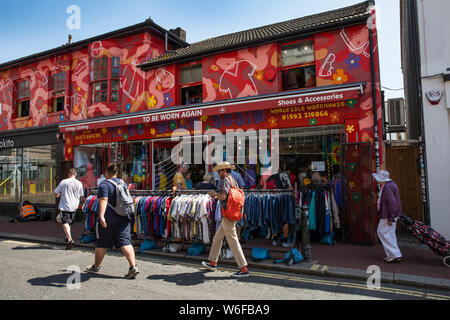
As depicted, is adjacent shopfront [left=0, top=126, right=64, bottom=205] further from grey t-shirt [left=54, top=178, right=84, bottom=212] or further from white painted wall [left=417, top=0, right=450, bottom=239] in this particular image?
white painted wall [left=417, top=0, right=450, bottom=239]

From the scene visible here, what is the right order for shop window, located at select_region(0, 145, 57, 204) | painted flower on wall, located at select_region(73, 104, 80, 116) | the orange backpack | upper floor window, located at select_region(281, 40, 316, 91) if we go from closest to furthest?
the orange backpack → upper floor window, located at select_region(281, 40, 316, 91) → painted flower on wall, located at select_region(73, 104, 80, 116) → shop window, located at select_region(0, 145, 57, 204)

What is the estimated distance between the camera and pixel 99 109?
12.8m

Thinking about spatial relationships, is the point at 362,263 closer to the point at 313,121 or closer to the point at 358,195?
the point at 358,195

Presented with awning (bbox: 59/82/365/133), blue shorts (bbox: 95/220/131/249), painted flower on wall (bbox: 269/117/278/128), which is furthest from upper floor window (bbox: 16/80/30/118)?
blue shorts (bbox: 95/220/131/249)

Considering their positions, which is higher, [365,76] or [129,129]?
[365,76]

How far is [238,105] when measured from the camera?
916 cm

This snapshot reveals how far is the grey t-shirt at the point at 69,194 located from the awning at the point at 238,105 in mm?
3394

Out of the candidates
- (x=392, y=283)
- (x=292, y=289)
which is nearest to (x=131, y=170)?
(x=292, y=289)

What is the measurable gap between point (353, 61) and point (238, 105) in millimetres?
3458

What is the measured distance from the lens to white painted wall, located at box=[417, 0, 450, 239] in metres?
7.47

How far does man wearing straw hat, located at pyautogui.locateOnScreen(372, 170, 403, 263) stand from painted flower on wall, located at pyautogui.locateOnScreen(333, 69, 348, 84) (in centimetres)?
359

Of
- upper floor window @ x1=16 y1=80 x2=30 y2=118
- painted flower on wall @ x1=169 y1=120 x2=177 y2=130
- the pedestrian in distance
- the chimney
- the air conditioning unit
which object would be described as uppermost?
the chimney

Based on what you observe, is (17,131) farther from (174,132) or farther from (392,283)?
(392,283)
